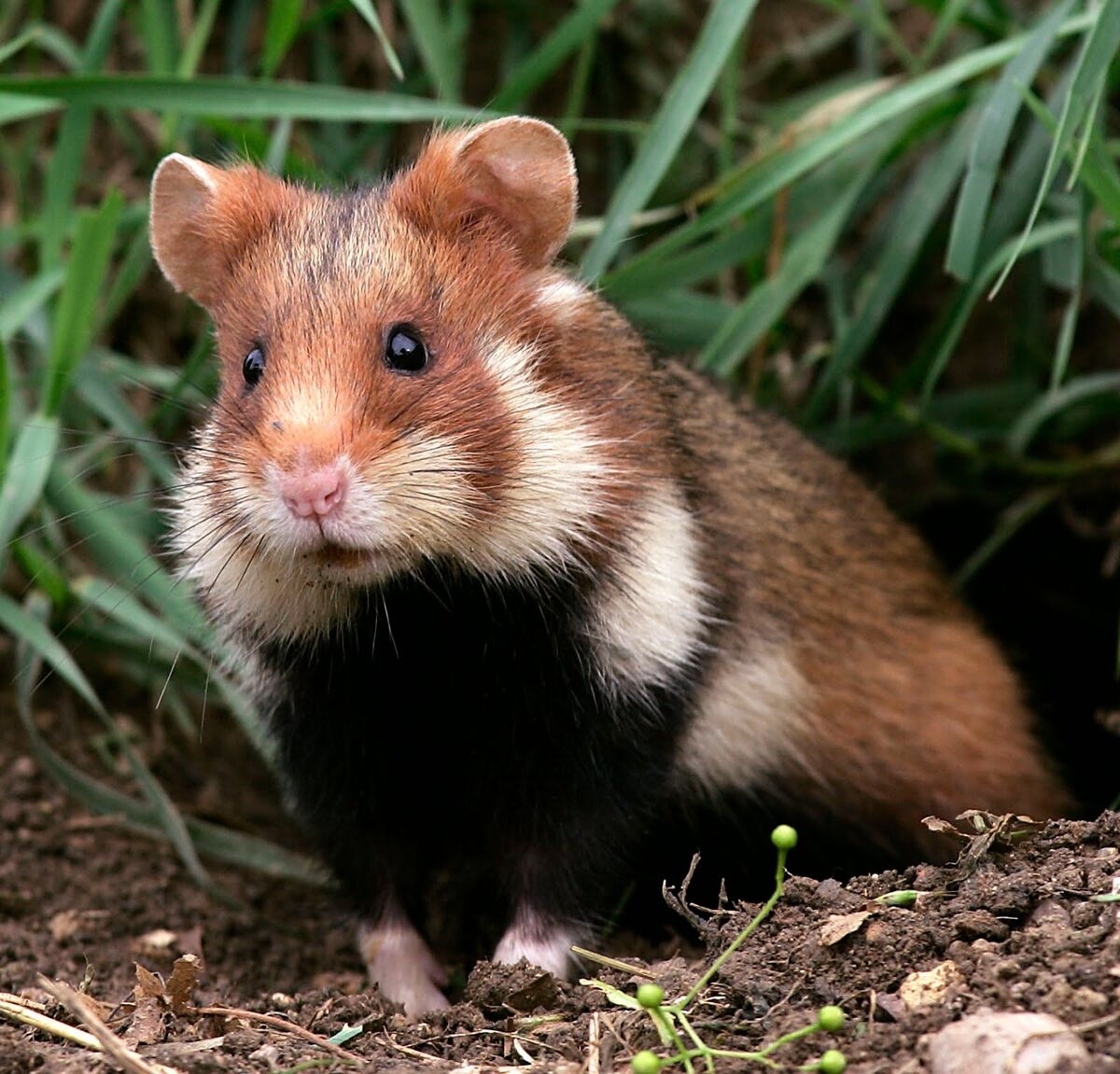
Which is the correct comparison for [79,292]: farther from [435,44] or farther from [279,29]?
[435,44]

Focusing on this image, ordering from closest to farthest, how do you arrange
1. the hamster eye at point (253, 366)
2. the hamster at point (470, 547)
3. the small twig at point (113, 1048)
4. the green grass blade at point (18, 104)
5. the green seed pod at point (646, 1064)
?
1. the green seed pod at point (646, 1064)
2. the small twig at point (113, 1048)
3. the hamster at point (470, 547)
4. the hamster eye at point (253, 366)
5. the green grass blade at point (18, 104)

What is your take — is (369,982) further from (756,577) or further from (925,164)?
(925,164)

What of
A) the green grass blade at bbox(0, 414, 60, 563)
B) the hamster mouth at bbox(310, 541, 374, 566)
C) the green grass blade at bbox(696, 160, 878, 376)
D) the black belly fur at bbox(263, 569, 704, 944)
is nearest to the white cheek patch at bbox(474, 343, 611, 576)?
the black belly fur at bbox(263, 569, 704, 944)

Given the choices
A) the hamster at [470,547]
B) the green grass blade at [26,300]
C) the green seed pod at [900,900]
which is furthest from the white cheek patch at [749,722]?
the green grass blade at [26,300]

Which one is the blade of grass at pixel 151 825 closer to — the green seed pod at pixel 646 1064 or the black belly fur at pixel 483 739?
the black belly fur at pixel 483 739

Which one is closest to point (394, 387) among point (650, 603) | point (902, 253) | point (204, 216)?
point (650, 603)

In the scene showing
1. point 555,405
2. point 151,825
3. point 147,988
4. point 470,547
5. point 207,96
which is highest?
point 207,96
